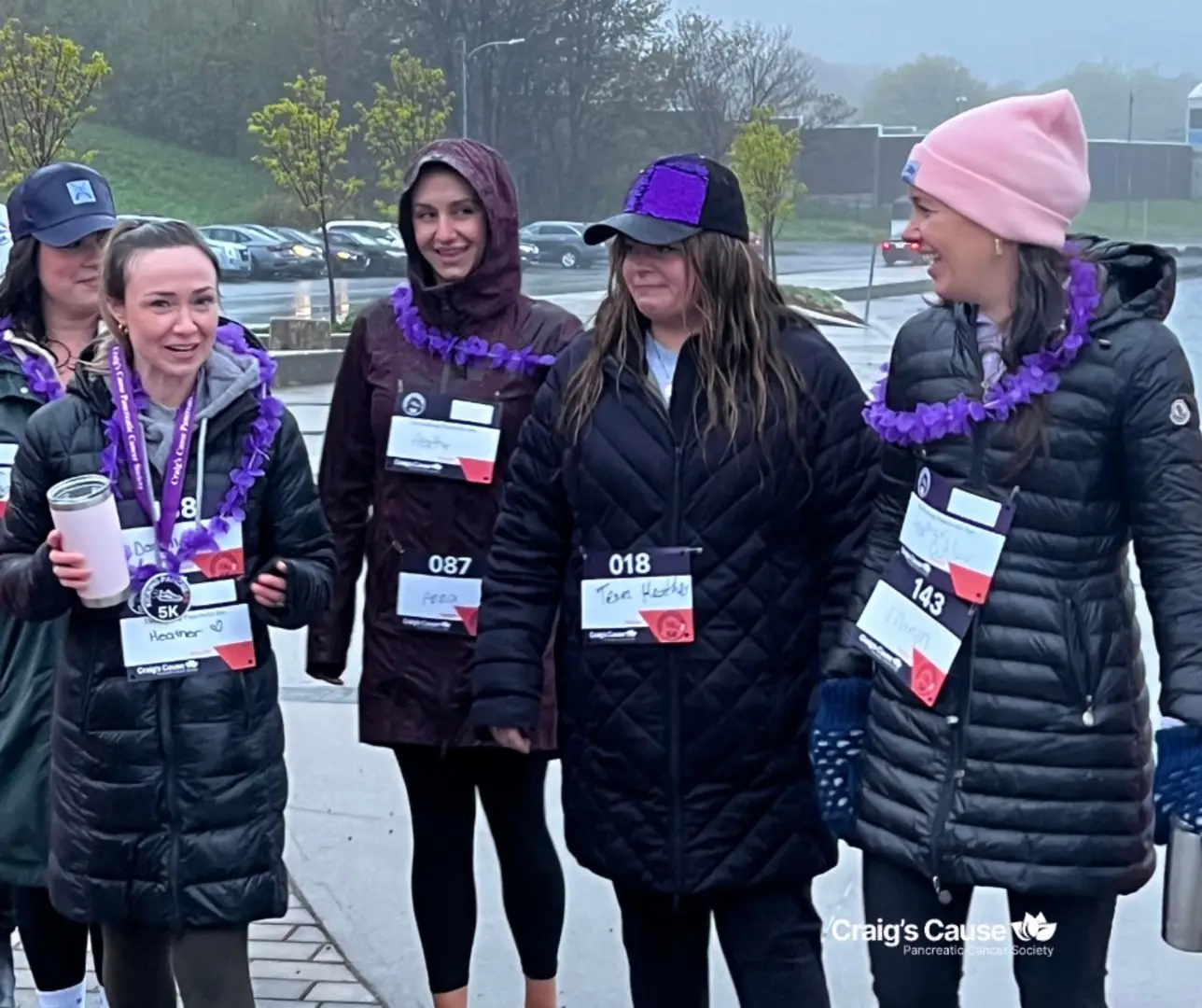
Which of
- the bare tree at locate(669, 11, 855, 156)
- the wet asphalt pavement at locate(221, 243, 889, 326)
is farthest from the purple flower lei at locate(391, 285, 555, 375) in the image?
the bare tree at locate(669, 11, 855, 156)

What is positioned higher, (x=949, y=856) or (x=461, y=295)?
(x=461, y=295)

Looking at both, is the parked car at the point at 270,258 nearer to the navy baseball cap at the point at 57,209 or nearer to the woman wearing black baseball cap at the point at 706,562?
the navy baseball cap at the point at 57,209

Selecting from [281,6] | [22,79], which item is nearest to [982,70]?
[281,6]

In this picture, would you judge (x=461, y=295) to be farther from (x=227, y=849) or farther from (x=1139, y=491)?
(x=1139, y=491)

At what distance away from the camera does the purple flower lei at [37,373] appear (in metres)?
3.21

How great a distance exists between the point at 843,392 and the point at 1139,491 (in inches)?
24.2

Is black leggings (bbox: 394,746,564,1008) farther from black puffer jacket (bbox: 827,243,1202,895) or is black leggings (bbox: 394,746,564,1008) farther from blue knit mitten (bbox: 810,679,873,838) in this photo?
black puffer jacket (bbox: 827,243,1202,895)

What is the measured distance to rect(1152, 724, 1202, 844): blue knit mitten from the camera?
2.38 metres

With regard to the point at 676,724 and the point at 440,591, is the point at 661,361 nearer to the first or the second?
the point at 676,724

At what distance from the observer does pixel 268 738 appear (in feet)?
9.43

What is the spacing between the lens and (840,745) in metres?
2.72

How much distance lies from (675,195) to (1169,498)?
0.99 m

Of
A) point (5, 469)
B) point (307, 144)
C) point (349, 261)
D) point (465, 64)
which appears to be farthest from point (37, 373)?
point (465, 64)

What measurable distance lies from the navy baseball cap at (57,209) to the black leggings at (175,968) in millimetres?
1394
